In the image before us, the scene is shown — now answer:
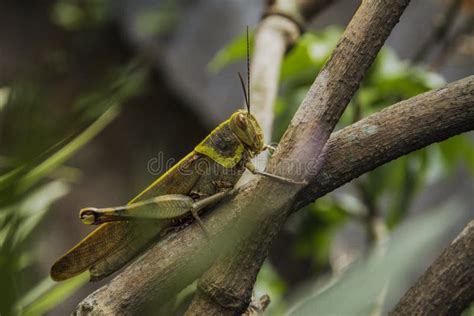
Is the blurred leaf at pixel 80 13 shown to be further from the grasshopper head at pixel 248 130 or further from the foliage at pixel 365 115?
the grasshopper head at pixel 248 130

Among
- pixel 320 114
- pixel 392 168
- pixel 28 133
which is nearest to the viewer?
pixel 28 133

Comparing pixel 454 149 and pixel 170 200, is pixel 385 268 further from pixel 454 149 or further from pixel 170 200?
pixel 454 149

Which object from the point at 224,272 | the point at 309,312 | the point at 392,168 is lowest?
the point at 309,312

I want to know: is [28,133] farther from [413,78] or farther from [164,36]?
[164,36]

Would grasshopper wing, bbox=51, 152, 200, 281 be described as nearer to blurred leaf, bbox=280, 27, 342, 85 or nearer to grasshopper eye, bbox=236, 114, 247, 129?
grasshopper eye, bbox=236, 114, 247, 129

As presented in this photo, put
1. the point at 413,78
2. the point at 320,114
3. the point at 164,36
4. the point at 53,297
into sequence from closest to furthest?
1. the point at 320,114
2. the point at 53,297
3. the point at 413,78
4. the point at 164,36

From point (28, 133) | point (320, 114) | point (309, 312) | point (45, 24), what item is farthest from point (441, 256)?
point (45, 24)

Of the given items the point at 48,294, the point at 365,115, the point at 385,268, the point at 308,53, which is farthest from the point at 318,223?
the point at 385,268
